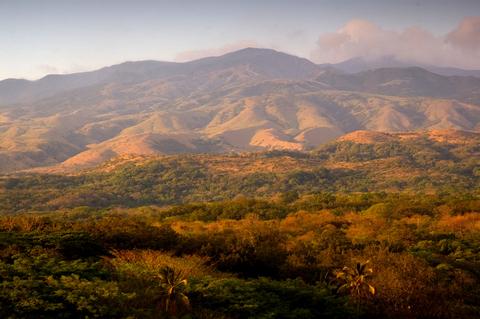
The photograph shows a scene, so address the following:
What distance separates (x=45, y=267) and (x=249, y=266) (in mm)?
13455

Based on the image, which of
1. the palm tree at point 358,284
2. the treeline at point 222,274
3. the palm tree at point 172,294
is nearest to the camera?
the treeline at point 222,274

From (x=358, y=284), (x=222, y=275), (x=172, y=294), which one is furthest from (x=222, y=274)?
(x=358, y=284)

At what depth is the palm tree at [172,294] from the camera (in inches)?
839

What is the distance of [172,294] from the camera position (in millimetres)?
21422

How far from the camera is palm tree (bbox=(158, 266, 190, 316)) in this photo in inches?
839

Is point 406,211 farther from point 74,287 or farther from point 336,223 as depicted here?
point 74,287

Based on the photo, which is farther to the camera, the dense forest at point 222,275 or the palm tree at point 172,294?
the palm tree at point 172,294

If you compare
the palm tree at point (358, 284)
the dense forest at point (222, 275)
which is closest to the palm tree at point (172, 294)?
the dense forest at point (222, 275)

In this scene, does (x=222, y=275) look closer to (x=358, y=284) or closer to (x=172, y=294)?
(x=172, y=294)

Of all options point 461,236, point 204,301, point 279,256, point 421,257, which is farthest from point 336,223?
point 204,301

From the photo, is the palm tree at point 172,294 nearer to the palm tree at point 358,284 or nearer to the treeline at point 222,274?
the treeline at point 222,274

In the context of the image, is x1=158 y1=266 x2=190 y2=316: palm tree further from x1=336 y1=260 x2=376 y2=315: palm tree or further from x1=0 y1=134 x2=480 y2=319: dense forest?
x1=336 y1=260 x2=376 y2=315: palm tree

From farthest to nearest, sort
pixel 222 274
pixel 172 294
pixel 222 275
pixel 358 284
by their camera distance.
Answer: pixel 222 274
pixel 222 275
pixel 358 284
pixel 172 294

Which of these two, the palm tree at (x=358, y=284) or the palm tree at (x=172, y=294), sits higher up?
the palm tree at (x=172, y=294)
